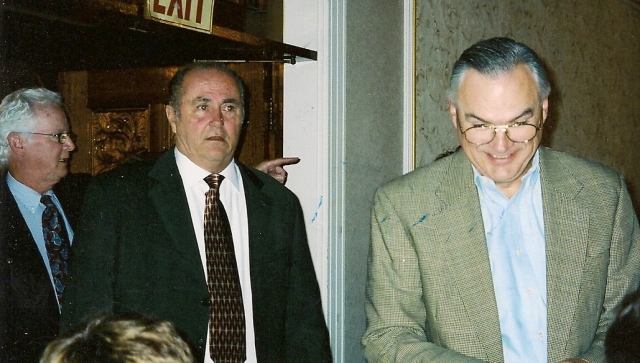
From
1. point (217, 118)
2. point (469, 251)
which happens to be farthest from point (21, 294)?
point (469, 251)

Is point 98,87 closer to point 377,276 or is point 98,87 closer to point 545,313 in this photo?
point 377,276

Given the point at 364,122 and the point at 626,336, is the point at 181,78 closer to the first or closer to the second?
the point at 364,122

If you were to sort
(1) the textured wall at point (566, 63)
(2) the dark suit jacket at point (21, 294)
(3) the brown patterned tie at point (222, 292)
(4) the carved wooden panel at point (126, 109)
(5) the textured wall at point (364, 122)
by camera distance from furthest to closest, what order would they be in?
(1) the textured wall at point (566, 63), (5) the textured wall at point (364, 122), (4) the carved wooden panel at point (126, 109), (3) the brown patterned tie at point (222, 292), (2) the dark suit jacket at point (21, 294)

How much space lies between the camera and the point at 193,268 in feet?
6.07

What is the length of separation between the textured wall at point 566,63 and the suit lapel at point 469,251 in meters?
1.72

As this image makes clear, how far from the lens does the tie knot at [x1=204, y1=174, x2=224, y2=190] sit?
199 centimetres

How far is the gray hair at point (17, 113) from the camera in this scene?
77.8 inches

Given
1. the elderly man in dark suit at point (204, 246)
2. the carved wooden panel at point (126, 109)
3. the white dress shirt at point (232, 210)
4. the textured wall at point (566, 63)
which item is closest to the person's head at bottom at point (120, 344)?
the elderly man in dark suit at point (204, 246)

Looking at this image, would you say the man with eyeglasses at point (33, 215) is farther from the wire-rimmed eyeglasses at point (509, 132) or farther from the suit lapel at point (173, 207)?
the wire-rimmed eyeglasses at point (509, 132)

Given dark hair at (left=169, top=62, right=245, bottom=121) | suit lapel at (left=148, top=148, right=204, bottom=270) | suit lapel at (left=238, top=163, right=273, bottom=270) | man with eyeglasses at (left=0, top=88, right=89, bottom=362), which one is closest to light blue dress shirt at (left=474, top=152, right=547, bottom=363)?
suit lapel at (left=238, top=163, right=273, bottom=270)

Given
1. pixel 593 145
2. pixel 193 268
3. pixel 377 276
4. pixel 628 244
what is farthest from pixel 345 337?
pixel 593 145

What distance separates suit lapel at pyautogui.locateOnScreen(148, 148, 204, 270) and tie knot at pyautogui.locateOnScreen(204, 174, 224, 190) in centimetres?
9

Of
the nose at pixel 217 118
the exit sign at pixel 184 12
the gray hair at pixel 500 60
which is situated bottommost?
the nose at pixel 217 118

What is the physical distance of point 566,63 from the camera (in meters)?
4.54
